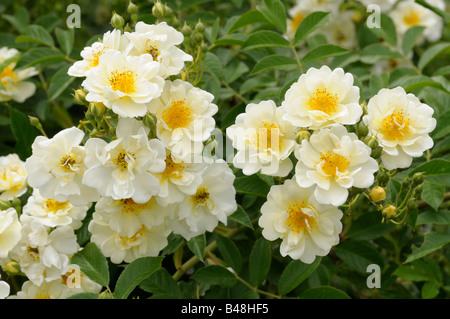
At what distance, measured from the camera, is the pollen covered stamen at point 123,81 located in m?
1.19

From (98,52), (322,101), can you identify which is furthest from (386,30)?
(98,52)

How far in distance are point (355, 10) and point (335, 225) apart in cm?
126

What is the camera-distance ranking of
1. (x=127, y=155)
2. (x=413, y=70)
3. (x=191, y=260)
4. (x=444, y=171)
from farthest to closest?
1. (x=413, y=70)
2. (x=191, y=260)
3. (x=444, y=171)
4. (x=127, y=155)

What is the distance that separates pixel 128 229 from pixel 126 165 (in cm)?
19

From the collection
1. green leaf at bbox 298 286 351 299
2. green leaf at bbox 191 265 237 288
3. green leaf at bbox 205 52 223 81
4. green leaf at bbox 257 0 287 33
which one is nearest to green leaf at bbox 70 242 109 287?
green leaf at bbox 191 265 237 288

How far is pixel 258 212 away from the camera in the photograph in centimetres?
157

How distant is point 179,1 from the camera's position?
2.05 m

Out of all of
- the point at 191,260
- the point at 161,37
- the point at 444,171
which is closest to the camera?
the point at 161,37

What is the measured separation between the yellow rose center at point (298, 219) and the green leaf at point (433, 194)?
1.10 ft

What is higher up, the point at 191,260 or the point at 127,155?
the point at 127,155

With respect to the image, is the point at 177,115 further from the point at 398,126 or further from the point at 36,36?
the point at 36,36

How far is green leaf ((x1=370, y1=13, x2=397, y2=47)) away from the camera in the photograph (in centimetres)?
200
